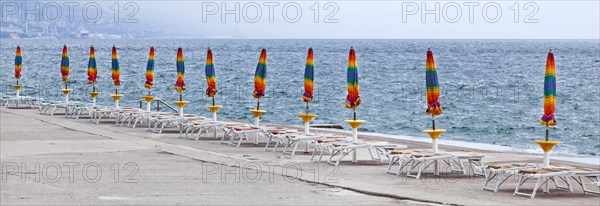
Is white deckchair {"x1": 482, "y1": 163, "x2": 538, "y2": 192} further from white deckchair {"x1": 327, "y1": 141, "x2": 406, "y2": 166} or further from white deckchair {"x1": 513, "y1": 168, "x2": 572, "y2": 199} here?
white deckchair {"x1": 327, "y1": 141, "x2": 406, "y2": 166}

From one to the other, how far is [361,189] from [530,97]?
50.4m

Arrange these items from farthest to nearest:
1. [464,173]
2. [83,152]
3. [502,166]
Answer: [83,152]
[464,173]
[502,166]

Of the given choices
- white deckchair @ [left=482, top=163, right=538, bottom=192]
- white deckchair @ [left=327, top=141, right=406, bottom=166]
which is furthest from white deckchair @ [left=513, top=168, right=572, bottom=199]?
white deckchair @ [left=327, top=141, right=406, bottom=166]

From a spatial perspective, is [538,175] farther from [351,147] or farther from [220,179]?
[220,179]

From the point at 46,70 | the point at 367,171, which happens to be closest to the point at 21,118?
the point at 367,171

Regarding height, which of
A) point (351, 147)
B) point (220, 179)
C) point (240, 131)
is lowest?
point (220, 179)


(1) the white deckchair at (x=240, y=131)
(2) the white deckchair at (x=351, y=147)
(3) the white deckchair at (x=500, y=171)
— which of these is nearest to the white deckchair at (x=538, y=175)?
(3) the white deckchair at (x=500, y=171)

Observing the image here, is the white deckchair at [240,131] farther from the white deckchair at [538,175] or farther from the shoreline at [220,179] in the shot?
the white deckchair at [538,175]

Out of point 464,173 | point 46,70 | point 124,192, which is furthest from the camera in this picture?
point 46,70

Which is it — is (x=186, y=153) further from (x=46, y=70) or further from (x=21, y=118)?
(x=46, y=70)

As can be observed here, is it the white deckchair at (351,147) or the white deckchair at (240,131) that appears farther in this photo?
the white deckchair at (240,131)

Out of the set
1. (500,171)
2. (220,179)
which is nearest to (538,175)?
(500,171)

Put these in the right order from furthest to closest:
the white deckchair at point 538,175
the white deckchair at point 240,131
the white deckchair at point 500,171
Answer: the white deckchair at point 240,131 → the white deckchair at point 500,171 → the white deckchair at point 538,175

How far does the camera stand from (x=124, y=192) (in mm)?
12078
